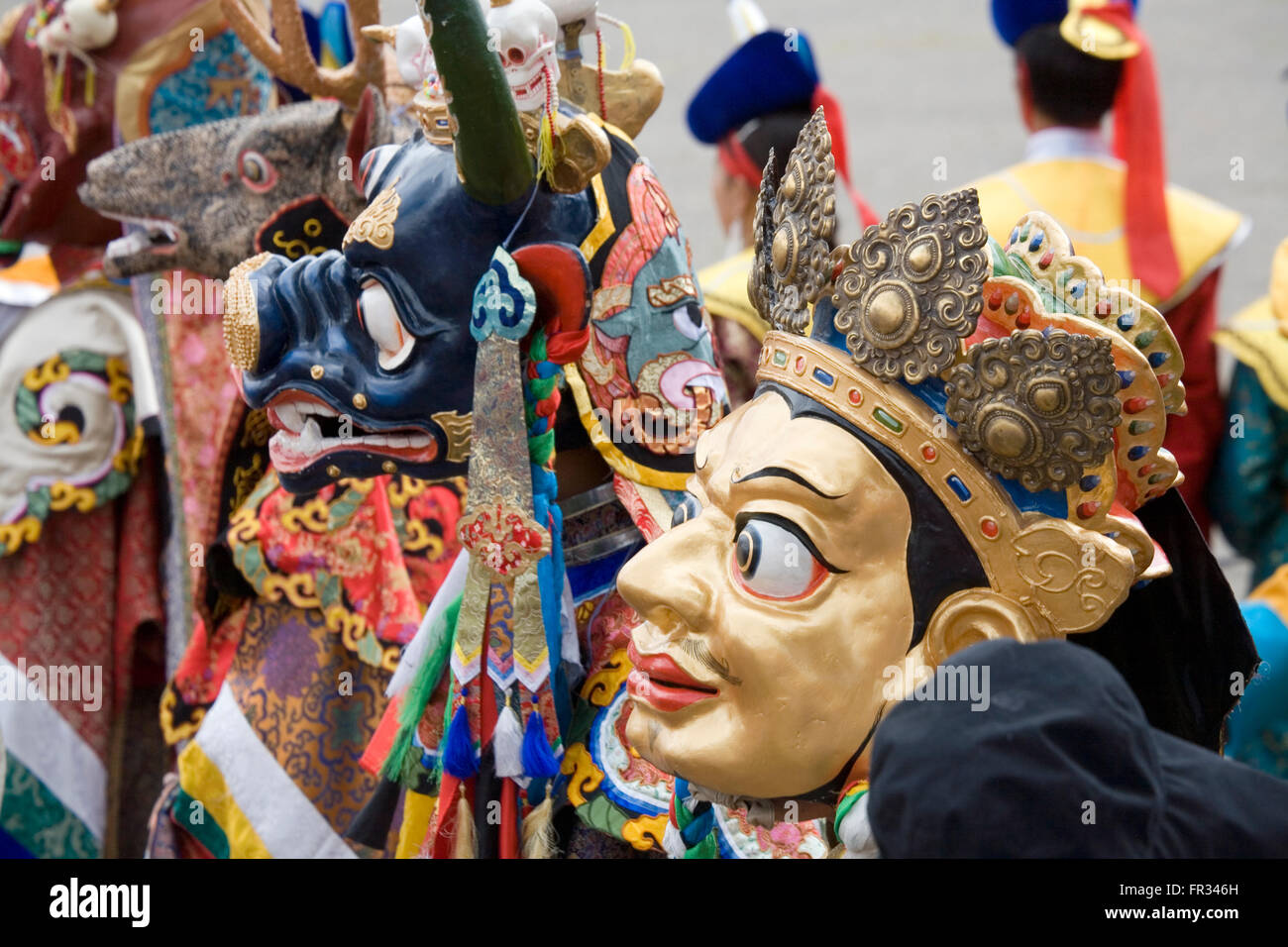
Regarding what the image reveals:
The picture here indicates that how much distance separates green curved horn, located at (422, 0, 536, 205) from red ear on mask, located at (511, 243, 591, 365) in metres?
0.09

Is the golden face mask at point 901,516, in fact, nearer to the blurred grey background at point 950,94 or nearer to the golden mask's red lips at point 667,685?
the golden mask's red lips at point 667,685

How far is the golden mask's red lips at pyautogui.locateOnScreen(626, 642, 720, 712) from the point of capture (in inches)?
65.7

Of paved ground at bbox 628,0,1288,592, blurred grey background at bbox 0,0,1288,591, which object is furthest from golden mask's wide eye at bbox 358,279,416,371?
blurred grey background at bbox 0,0,1288,591

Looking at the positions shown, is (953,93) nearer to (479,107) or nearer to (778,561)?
(479,107)

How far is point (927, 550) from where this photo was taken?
1.64 metres

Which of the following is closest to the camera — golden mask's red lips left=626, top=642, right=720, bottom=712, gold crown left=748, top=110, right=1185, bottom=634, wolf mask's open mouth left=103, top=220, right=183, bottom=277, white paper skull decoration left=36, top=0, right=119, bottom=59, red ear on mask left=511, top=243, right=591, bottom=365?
gold crown left=748, top=110, right=1185, bottom=634

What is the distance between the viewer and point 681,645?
1.67 m

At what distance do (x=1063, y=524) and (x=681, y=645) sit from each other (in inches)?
16.3

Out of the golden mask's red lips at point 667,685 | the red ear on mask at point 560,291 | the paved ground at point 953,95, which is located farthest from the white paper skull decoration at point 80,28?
the paved ground at point 953,95

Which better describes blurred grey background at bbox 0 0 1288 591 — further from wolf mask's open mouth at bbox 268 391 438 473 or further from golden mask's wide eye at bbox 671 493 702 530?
golden mask's wide eye at bbox 671 493 702 530

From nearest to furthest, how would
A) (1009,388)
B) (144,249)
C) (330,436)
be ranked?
(1009,388) < (330,436) < (144,249)

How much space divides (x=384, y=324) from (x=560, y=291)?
0.81 ft

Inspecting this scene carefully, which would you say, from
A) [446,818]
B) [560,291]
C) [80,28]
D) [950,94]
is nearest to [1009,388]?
[560,291]
